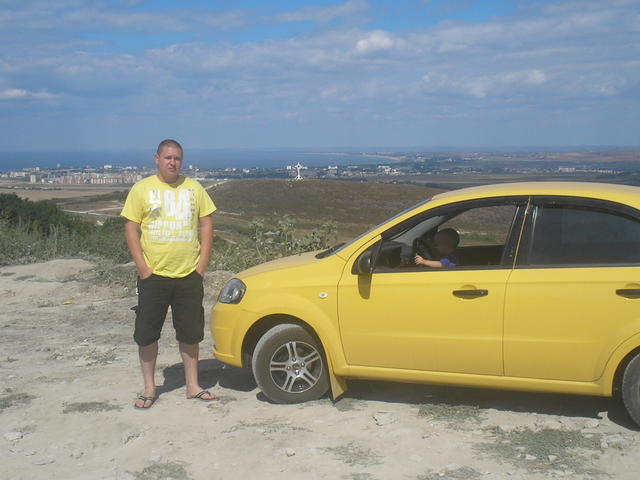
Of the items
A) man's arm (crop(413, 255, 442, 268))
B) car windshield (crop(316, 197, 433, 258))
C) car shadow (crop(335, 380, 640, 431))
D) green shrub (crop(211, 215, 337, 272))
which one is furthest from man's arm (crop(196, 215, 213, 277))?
green shrub (crop(211, 215, 337, 272))

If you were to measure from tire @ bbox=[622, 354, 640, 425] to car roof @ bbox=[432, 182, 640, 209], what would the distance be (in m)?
1.04

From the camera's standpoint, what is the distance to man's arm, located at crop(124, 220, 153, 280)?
5434mm

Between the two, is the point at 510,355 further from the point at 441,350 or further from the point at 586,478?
the point at 586,478

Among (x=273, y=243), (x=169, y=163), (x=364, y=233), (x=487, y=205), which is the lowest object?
(x=273, y=243)

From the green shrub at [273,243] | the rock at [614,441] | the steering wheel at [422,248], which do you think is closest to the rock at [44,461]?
the steering wheel at [422,248]

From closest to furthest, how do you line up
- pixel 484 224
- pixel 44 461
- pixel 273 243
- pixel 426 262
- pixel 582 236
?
pixel 44 461
pixel 582 236
pixel 426 262
pixel 484 224
pixel 273 243

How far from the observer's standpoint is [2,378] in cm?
652

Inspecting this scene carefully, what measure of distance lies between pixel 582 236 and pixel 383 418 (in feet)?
6.13

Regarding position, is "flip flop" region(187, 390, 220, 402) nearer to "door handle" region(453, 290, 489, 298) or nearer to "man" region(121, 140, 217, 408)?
"man" region(121, 140, 217, 408)

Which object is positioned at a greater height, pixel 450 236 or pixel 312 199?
pixel 450 236

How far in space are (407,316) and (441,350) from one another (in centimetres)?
33

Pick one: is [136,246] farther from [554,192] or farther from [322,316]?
[554,192]

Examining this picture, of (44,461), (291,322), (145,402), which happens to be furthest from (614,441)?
(44,461)

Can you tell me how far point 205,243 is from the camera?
5.71 meters
